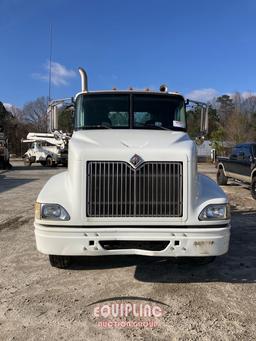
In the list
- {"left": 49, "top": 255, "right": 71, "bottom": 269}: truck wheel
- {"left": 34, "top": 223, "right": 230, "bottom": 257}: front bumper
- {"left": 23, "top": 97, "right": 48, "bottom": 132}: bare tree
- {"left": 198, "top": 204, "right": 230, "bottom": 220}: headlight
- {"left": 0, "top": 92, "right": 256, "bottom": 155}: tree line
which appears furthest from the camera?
{"left": 23, "top": 97, "right": 48, "bottom": 132}: bare tree

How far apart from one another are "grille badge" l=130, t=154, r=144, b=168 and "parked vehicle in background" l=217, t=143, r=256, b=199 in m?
9.67

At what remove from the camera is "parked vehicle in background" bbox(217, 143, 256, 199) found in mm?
14953

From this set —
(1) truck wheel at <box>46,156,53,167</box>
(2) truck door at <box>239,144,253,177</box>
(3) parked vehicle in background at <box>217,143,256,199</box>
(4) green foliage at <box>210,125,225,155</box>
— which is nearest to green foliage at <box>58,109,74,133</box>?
(3) parked vehicle in background at <box>217,143,256,199</box>

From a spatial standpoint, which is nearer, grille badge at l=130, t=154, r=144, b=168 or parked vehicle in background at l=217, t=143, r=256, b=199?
grille badge at l=130, t=154, r=144, b=168

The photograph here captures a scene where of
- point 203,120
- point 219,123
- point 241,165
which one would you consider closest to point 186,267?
point 203,120

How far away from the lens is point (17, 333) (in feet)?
13.8

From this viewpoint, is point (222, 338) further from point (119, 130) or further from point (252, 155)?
point (252, 155)

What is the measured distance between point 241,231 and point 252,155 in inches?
285

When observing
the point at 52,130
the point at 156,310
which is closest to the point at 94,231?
the point at 156,310

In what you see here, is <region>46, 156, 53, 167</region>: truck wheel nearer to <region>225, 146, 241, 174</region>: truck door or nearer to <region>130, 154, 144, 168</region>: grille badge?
<region>225, 146, 241, 174</region>: truck door

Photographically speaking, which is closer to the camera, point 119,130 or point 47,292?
point 47,292

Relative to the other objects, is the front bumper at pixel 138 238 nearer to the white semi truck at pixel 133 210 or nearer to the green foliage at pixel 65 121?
the white semi truck at pixel 133 210

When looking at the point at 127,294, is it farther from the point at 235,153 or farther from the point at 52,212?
the point at 235,153

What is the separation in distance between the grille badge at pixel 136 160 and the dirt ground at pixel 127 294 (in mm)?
1501
